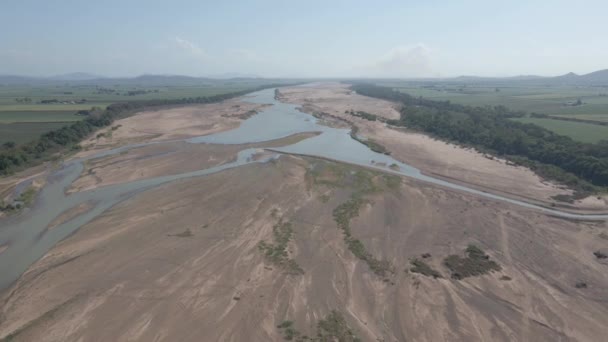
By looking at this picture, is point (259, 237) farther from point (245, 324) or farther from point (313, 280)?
point (245, 324)

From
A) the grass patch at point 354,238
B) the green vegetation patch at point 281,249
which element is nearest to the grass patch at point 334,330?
the green vegetation patch at point 281,249

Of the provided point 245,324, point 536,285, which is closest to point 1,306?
point 245,324

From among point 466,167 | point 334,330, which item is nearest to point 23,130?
point 334,330

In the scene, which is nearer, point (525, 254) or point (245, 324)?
point (245, 324)

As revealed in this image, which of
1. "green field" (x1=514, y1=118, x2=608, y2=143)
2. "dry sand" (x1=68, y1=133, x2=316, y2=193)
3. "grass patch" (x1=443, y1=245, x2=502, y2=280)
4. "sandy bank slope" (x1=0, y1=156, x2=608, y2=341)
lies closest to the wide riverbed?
"dry sand" (x1=68, y1=133, x2=316, y2=193)

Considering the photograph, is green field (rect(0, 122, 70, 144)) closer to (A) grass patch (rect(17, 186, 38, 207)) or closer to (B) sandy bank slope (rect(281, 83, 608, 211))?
(A) grass patch (rect(17, 186, 38, 207))
